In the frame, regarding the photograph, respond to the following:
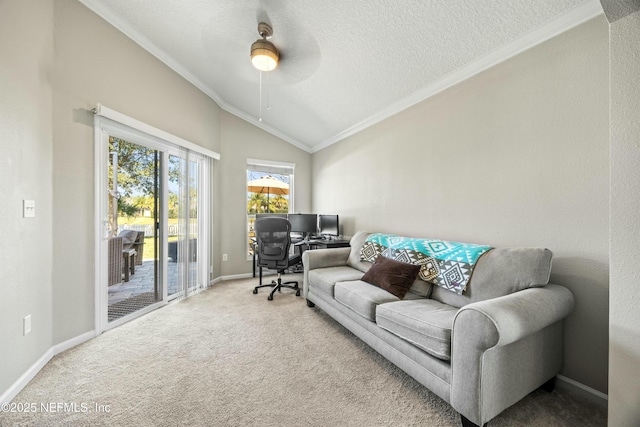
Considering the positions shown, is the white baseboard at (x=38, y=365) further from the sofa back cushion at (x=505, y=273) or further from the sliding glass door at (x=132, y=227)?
the sofa back cushion at (x=505, y=273)

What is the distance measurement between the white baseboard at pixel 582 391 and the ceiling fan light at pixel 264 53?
11.7ft

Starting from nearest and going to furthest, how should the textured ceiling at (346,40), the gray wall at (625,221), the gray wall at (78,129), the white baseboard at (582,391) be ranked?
the gray wall at (625,221), the white baseboard at (582,391), the textured ceiling at (346,40), the gray wall at (78,129)

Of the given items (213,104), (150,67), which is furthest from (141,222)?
(213,104)

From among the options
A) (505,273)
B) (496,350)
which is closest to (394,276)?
(505,273)

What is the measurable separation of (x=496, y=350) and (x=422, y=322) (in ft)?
1.30

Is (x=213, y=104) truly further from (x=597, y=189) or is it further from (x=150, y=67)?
(x=597, y=189)

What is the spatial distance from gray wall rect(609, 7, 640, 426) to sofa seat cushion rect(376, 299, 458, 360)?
70 centimetres

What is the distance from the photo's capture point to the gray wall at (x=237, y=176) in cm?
438

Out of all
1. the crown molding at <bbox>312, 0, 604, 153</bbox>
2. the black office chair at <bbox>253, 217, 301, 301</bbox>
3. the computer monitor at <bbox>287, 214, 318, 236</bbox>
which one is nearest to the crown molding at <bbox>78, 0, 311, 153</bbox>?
the computer monitor at <bbox>287, 214, 318, 236</bbox>

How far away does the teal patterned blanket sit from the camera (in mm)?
1979

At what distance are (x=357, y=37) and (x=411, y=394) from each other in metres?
2.87

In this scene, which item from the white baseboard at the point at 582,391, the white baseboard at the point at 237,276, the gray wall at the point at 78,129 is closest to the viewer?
the white baseboard at the point at 582,391

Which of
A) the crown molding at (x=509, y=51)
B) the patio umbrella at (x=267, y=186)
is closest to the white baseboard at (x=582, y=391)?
the crown molding at (x=509, y=51)

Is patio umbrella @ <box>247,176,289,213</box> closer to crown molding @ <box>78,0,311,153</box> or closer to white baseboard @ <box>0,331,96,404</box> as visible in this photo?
crown molding @ <box>78,0,311,153</box>
